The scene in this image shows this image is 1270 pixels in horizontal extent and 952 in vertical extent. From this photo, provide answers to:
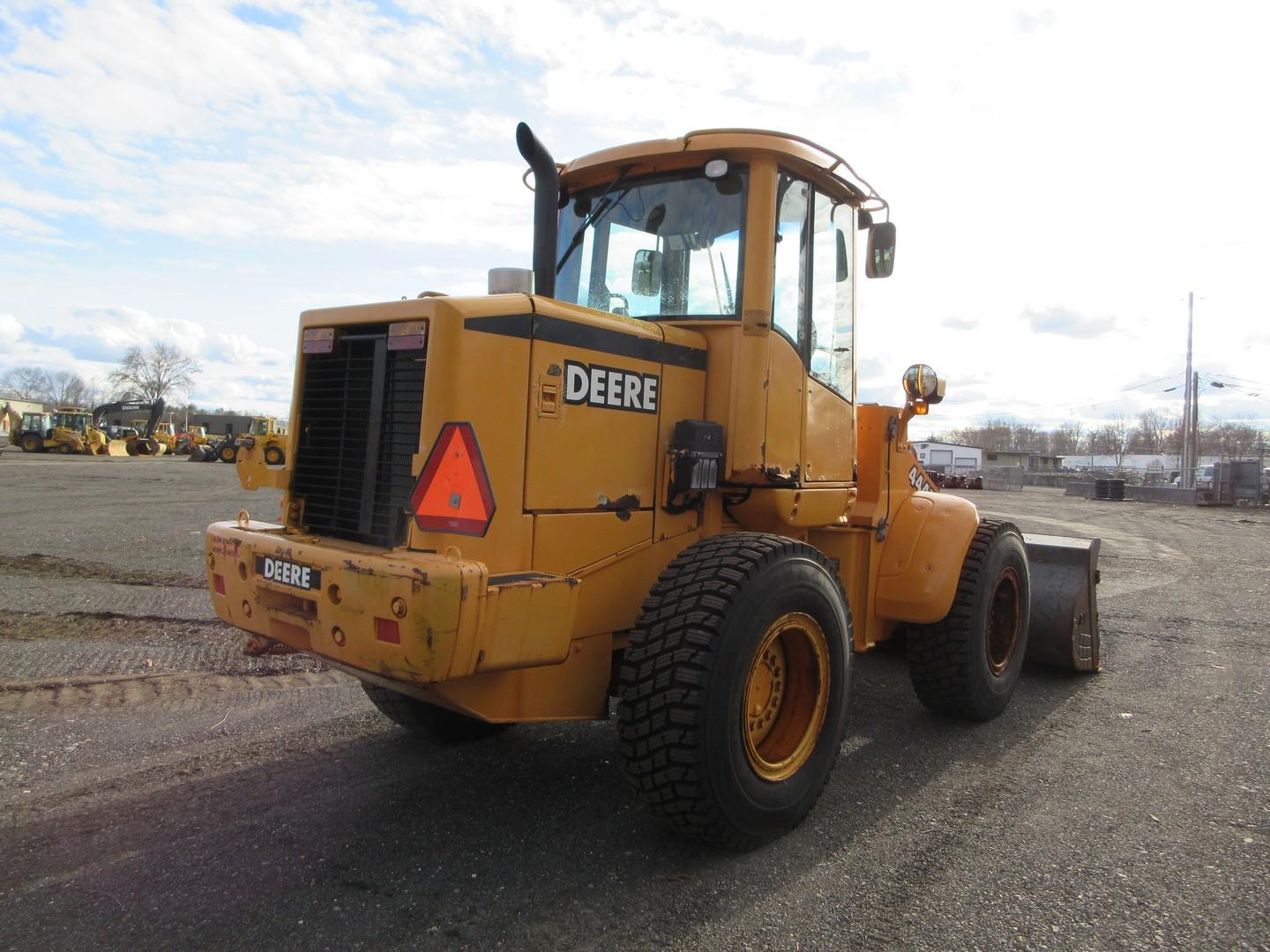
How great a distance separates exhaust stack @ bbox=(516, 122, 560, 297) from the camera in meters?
3.77

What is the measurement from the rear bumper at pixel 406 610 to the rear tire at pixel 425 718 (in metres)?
1.03

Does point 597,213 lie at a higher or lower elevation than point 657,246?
higher

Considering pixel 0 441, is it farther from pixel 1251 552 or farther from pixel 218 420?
pixel 1251 552

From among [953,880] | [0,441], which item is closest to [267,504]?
[953,880]

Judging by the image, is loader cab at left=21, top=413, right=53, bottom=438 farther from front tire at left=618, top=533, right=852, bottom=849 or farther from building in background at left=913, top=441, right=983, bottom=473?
building in background at left=913, top=441, right=983, bottom=473

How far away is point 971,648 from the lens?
4957mm

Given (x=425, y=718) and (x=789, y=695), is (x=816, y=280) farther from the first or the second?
(x=425, y=718)

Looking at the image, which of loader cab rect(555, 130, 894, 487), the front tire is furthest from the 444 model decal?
the front tire

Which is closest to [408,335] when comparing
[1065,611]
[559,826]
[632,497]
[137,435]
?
[632,497]

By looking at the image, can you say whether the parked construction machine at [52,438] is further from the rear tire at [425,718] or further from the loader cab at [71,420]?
the rear tire at [425,718]

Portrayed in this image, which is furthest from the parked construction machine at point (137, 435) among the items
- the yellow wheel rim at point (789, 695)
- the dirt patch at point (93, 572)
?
the yellow wheel rim at point (789, 695)

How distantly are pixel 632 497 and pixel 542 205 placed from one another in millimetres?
1362

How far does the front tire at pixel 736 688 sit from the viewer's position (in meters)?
3.16

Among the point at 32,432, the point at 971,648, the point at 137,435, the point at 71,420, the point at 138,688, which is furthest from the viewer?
the point at 137,435
